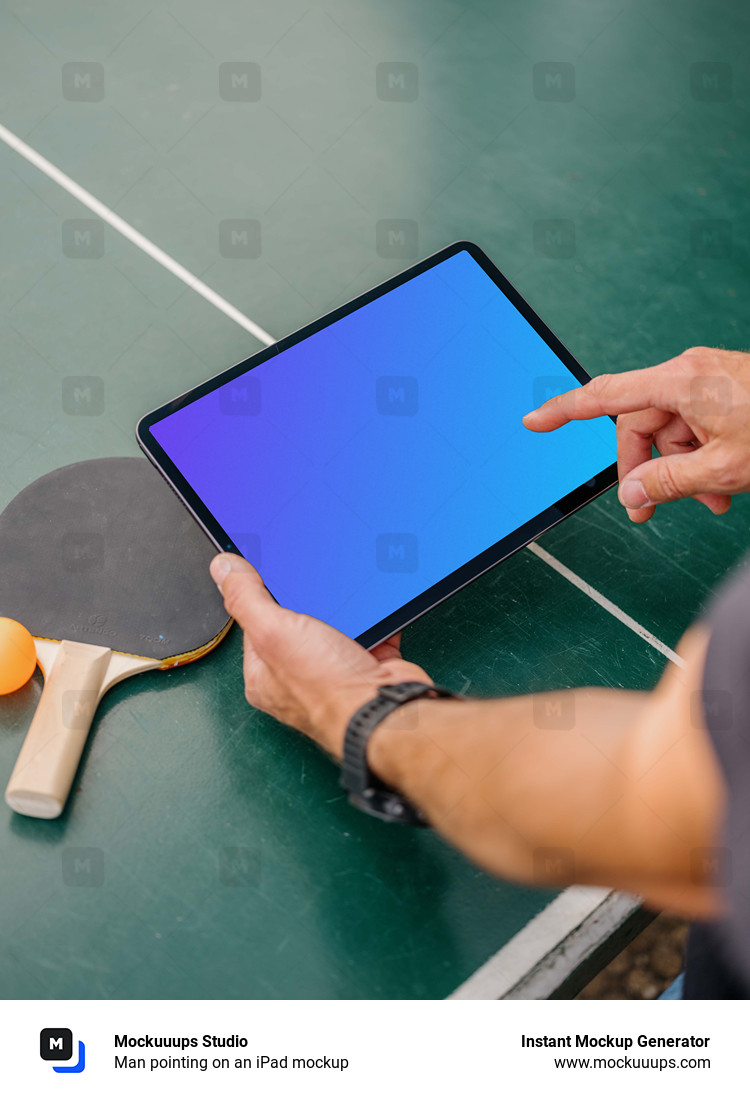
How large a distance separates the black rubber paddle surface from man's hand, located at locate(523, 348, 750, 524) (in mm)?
598

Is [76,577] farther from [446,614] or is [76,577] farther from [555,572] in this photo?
[555,572]

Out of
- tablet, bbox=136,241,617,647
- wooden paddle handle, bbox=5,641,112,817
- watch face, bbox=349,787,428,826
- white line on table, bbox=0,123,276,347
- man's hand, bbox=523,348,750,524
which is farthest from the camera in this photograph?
white line on table, bbox=0,123,276,347

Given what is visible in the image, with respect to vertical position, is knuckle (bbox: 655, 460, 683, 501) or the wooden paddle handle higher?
knuckle (bbox: 655, 460, 683, 501)

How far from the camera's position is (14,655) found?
1.18 metres

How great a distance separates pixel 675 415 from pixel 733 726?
86cm

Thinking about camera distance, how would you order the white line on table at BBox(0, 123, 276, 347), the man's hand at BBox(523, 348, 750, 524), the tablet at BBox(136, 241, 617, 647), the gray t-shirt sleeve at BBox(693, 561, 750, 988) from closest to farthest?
1. the gray t-shirt sleeve at BBox(693, 561, 750, 988)
2. the tablet at BBox(136, 241, 617, 647)
3. the man's hand at BBox(523, 348, 750, 524)
4. the white line on table at BBox(0, 123, 276, 347)

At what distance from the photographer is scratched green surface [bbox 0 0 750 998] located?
1.10 m

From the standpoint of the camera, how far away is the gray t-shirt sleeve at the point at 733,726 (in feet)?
2.11

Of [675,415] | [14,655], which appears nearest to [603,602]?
[675,415]

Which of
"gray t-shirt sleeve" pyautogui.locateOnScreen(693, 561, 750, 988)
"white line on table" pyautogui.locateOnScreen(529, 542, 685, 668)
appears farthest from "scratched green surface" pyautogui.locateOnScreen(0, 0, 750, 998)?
"gray t-shirt sleeve" pyautogui.locateOnScreen(693, 561, 750, 988)

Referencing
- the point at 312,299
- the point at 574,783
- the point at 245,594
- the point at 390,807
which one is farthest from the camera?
the point at 312,299
